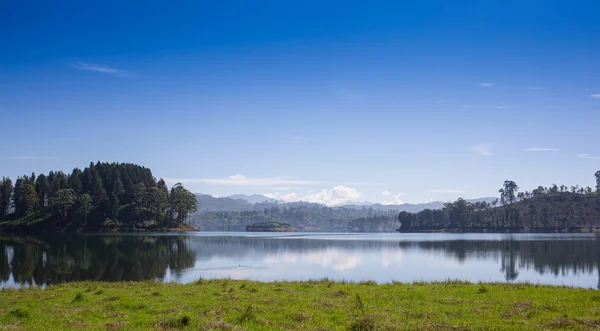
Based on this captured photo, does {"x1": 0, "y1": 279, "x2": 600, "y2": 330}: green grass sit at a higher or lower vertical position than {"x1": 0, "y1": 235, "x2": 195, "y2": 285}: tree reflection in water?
higher

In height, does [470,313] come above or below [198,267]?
above

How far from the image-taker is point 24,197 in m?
193

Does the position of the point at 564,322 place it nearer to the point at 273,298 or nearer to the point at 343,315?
the point at 343,315

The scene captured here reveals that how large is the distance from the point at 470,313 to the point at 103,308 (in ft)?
58.5

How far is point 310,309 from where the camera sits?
21797mm

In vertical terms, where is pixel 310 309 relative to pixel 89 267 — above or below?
above

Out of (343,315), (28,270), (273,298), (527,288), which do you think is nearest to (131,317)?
(273,298)

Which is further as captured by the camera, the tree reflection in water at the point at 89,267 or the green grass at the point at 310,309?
the tree reflection in water at the point at 89,267

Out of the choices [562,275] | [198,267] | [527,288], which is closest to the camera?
[527,288]

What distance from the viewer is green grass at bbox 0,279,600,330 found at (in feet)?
59.7

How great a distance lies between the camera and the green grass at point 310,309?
18.2 meters

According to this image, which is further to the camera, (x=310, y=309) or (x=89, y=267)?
(x=89, y=267)

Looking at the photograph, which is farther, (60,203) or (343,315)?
(60,203)

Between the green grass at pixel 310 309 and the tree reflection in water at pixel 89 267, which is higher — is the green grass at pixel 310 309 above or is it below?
above
